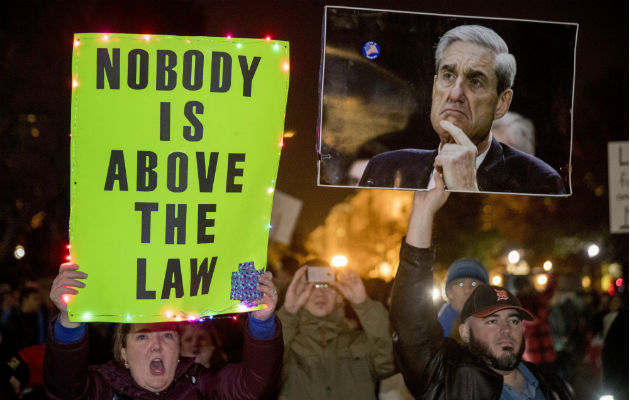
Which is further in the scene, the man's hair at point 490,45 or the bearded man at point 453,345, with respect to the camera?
the man's hair at point 490,45

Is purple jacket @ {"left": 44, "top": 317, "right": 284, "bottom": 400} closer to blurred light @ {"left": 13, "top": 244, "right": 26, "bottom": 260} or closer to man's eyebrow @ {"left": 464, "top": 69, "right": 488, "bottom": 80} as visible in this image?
man's eyebrow @ {"left": 464, "top": 69, "right": 488, "bottom": 80}

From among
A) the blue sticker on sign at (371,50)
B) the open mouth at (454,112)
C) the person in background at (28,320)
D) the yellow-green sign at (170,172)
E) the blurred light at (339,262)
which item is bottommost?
the person in background at (28,320)

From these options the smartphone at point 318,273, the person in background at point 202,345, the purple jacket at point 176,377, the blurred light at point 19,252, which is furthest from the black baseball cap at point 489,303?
the blurred light at point 19,252

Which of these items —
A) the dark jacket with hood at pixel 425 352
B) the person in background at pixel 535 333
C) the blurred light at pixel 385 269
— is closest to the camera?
the dark jacket with hood at pixel 425 352

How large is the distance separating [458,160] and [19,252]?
387 inches

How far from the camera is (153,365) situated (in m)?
3.14

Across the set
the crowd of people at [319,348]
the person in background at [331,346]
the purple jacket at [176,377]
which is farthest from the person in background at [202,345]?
the purple jacket at [176,377]

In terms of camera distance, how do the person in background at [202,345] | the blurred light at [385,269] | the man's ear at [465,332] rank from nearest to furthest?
the man's ear at [465,332]
the person in background at [202,345]
the blurred light at [385,269]

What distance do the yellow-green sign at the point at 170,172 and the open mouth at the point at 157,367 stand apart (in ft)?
0.93

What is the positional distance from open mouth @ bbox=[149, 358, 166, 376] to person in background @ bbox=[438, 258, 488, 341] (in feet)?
7.56

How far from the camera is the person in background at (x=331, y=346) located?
4449 millimetres

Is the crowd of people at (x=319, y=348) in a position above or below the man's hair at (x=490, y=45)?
below

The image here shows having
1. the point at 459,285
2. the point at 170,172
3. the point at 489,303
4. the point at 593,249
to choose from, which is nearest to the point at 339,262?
the point at 459,285

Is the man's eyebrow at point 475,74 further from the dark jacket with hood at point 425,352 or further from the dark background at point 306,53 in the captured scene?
the dark jacket with hood at point 425,352
